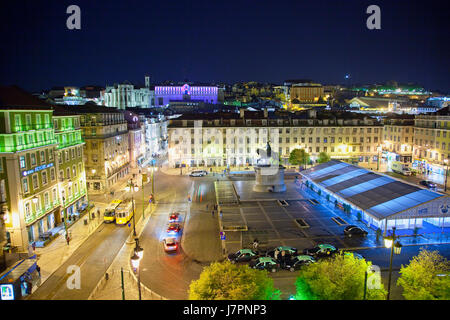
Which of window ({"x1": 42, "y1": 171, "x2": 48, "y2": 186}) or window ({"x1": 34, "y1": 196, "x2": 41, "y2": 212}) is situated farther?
window ({"x1": 42, "y1": 171, "x2": 48, "y2": 186})

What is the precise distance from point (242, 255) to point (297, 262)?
4347 millimetres

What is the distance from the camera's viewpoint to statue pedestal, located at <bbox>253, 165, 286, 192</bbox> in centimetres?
4628

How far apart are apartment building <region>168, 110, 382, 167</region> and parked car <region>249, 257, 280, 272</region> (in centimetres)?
4446

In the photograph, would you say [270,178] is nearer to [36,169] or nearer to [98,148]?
[98,148]

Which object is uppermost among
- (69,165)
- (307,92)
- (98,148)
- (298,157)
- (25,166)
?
(307,92)

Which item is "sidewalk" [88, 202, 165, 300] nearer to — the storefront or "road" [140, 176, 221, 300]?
"road" [140, 176, 221, 300]

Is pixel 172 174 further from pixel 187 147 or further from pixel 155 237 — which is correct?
pixel 155 237

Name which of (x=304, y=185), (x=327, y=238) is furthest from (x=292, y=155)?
(x=327, y=238)

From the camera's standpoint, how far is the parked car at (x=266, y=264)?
2402 centimetres

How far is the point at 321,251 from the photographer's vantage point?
86.6 feet

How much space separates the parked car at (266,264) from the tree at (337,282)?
9.12 m

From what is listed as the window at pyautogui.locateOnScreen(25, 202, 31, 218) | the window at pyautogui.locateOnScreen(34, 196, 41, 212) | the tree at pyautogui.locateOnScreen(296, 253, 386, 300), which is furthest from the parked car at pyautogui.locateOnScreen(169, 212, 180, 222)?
the tree at pyautogui.locateOnScreen(296, 253, 386, 300)

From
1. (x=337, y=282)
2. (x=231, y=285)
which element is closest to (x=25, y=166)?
(x=231, y=285)

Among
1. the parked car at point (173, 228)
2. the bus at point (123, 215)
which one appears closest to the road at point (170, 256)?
the parked car at point (173, 228)
